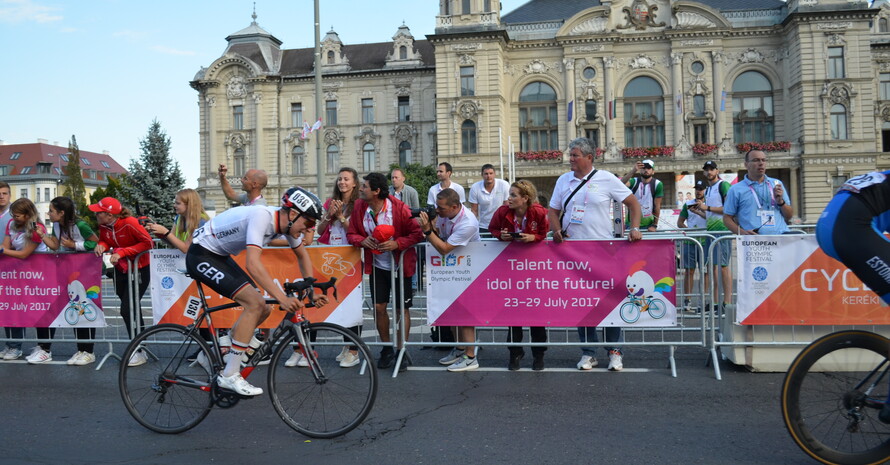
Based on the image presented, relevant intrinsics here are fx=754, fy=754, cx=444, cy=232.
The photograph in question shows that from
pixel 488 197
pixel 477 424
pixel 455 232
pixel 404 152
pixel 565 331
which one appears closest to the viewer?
pixel 477 424

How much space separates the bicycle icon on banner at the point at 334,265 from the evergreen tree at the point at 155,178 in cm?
4243

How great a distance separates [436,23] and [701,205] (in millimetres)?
41657

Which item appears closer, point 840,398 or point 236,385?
point 840,398

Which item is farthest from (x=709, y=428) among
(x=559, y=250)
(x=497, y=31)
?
(x=497, y=31)

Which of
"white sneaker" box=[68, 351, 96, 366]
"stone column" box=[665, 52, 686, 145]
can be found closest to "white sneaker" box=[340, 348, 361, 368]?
"white sneaker" box=[68, 351, 96, 366]

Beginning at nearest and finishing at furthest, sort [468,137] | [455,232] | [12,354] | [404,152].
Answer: [455,232] < [12,354] < [468,137] < [404,152]

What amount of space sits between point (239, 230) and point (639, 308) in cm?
395

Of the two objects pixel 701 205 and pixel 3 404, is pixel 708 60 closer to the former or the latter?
pixel 701 205

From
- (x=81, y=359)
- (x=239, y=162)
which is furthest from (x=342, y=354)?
(x=239, y=162)

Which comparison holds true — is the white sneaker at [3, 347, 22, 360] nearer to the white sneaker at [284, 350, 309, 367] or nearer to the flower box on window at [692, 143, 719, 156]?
the white sneaker at [284, 350, 309, 367]

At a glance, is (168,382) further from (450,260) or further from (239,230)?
(450,260)

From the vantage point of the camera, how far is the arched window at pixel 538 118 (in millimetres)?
52625

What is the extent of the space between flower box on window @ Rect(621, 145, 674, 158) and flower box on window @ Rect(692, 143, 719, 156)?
60.1 inches

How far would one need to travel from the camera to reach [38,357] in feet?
28.8
